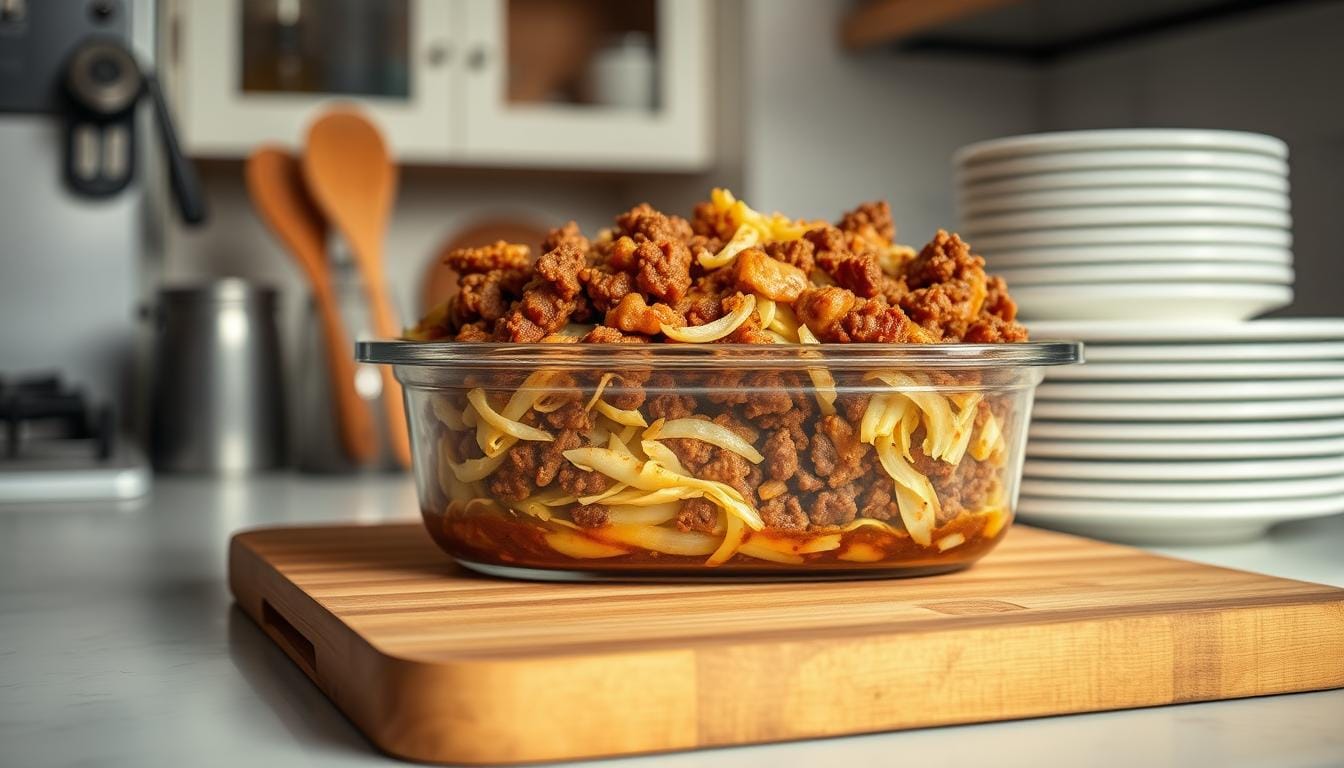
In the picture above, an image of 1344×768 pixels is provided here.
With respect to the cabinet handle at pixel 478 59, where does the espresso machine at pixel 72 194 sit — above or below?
below

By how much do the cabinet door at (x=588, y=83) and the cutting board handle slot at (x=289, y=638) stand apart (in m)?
1.48

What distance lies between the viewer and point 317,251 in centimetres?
187

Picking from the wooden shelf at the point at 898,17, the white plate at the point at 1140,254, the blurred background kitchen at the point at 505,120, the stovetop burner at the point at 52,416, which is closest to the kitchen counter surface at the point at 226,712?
the white plate at the point at 1140,254

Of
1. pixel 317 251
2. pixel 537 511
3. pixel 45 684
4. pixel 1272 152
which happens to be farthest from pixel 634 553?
pixel 317 251

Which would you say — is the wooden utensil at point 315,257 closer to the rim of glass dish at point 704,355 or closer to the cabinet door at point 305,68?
the cabinet door at point 305,68

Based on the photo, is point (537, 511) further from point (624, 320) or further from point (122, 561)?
point (122, 561)

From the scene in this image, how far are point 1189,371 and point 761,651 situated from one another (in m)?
0.56

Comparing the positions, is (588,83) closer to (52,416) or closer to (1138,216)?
(52,416)

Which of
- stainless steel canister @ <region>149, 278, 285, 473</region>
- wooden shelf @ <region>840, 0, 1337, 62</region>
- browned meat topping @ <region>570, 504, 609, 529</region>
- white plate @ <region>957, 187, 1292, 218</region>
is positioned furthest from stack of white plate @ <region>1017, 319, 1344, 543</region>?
stainless steel canister @ <region>149, 278, 285, 473</region>

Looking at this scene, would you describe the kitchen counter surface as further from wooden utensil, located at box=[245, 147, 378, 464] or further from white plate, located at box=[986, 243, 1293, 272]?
wooden utensil, located at box=[245, 147, 378, 464]

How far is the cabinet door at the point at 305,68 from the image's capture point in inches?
80.7

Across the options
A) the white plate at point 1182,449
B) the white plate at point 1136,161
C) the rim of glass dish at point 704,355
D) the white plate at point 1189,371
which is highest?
the white plate at point 1136,161

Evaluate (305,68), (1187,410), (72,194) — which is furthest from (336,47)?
(1187,410)

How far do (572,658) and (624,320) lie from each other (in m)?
0.22
